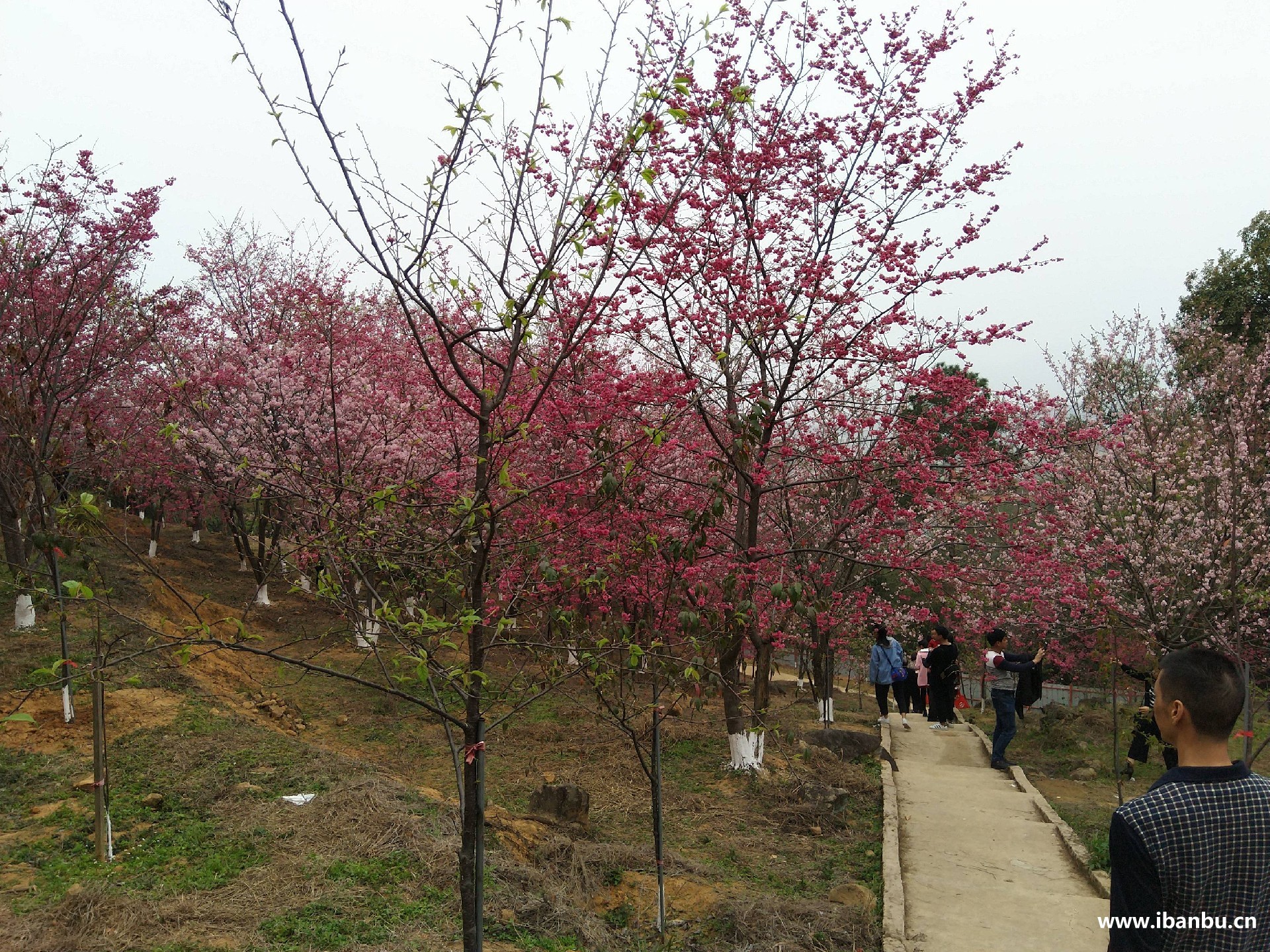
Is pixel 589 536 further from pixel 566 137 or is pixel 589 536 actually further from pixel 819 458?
pixel 566 137

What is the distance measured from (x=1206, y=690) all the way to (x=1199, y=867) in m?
0.46

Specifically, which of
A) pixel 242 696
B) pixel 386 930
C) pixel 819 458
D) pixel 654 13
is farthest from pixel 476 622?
pixel 242 696

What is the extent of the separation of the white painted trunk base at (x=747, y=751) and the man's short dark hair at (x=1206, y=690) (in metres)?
7.31

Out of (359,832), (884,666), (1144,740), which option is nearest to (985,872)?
(1144,740)

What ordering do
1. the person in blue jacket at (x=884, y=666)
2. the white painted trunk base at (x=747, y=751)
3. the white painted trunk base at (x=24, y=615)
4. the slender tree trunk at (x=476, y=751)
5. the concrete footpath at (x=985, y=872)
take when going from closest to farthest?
1. the slender tree trunk at (x=476, y=751)
2. the concrete footpath at (x=985, y=872)
3. the white painted trunk base at (x=747, y=751)
4. the white painted trunk base at (x=24, y=615)
5. the person in blue jacket at (x=884, y=666)

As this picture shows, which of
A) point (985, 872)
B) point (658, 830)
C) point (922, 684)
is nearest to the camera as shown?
point (658, 830)

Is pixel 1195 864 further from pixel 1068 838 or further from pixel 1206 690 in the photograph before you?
pixel 1068 838

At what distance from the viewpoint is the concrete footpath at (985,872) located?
5.77 meters

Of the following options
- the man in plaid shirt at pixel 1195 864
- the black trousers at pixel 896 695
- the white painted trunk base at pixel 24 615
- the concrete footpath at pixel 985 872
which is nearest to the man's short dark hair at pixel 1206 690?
the man in plaid shirt at pixel 1195 864

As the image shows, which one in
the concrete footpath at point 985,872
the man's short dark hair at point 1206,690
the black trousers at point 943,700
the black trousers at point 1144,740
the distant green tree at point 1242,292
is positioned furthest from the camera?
the distant green tree at point 1242,292

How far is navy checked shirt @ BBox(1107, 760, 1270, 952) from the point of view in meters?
2.27

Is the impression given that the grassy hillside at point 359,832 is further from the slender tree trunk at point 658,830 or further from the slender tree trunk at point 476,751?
the slender tree trunk at point 476,751

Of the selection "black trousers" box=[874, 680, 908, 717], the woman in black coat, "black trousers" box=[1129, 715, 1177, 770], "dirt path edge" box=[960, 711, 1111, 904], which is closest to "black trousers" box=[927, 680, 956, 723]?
the woman in black coat

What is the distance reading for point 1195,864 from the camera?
7.45ft
